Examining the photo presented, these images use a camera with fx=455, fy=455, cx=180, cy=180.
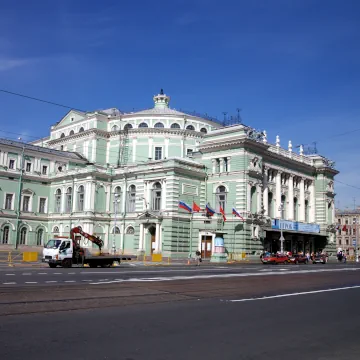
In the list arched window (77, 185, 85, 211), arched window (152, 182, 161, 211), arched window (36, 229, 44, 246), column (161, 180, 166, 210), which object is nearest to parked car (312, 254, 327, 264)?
column (161, 180, 166, 210)

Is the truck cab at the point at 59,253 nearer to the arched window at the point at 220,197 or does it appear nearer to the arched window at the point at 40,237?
the arched window at the point at 220,197

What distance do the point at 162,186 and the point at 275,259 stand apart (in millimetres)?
16579

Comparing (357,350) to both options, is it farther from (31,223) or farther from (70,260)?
(31,223)

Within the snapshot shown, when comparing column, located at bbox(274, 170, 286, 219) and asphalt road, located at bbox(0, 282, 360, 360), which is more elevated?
column, located at bbox(274, 170, 286, 219)

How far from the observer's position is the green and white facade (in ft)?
192

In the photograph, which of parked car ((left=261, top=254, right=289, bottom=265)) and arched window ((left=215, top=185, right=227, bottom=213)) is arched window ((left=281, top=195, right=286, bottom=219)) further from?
parked car ((left=261, top=254, right=289, bottom=265))

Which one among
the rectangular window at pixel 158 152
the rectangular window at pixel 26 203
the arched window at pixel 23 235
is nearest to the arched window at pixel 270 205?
the rectangular window at pixel 158 152

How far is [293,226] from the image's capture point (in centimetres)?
6769

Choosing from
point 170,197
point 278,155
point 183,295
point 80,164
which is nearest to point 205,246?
point 170,197

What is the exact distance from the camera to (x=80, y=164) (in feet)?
237

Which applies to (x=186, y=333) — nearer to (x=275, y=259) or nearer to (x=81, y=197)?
(x=275, y=259)

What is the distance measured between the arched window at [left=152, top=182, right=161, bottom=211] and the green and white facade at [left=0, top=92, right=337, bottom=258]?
136 millimetres

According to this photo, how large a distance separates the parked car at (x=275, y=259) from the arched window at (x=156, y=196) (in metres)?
15.1

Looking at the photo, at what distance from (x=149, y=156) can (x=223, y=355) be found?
62774 millimetres
